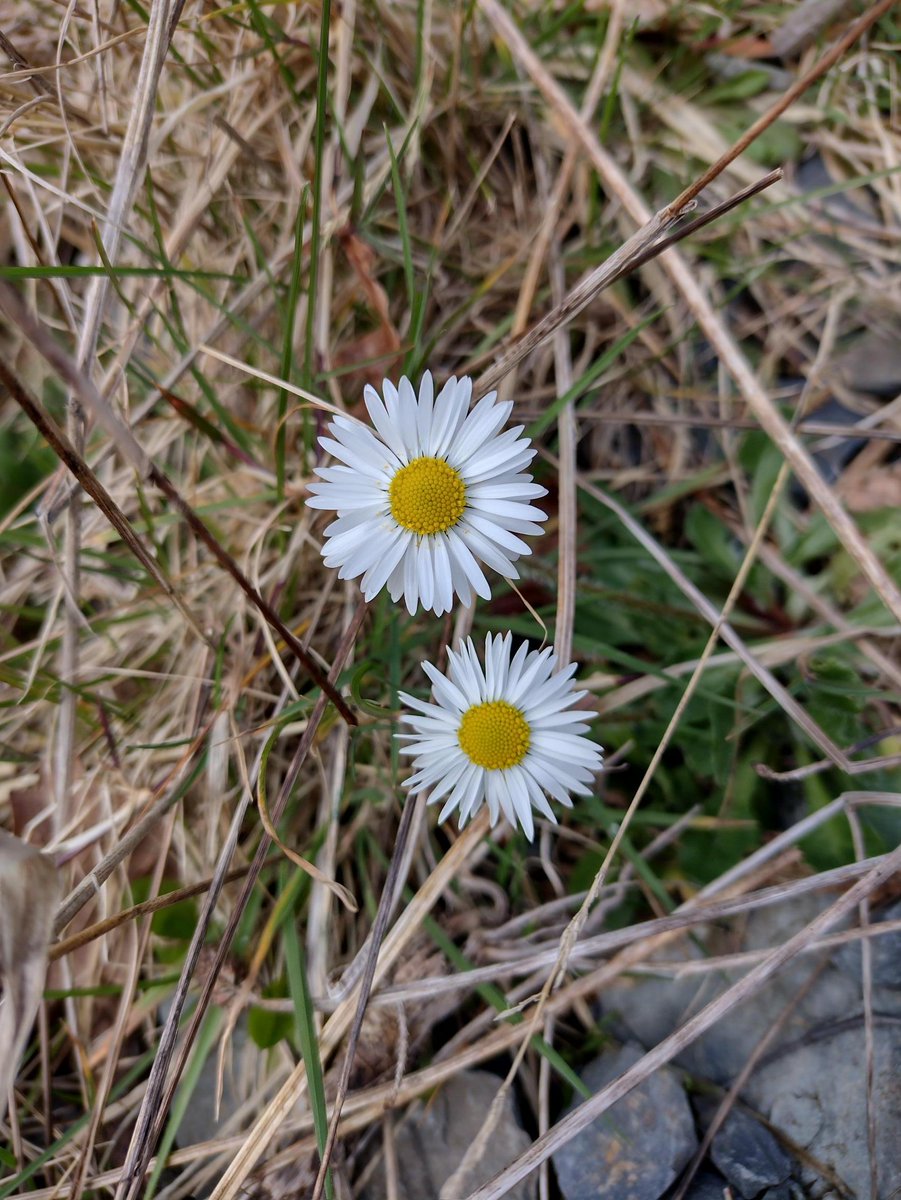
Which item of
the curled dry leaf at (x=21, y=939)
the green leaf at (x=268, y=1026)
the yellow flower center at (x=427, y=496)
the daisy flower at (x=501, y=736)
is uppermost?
the yellow flower center at (x=427, y=496)

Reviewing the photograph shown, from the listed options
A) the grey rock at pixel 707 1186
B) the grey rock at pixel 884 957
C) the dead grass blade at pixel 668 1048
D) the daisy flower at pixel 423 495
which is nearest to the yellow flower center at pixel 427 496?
the daisy flower at pixel 423 495

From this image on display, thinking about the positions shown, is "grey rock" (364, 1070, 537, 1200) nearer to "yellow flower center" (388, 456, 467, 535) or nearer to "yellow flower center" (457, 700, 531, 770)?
"yellow flower center" (457, 700, 531, 770)

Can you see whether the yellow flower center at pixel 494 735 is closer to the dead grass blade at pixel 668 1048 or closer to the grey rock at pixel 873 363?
the dead grass blade at pixel 668 1048

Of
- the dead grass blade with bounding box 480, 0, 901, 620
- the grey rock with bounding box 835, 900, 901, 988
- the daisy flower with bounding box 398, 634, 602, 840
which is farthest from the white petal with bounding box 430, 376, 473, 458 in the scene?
the grey rock with bounding box 835, 900, 901, 988

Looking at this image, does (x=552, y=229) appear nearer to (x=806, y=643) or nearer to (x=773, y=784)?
(x=806, y=643)

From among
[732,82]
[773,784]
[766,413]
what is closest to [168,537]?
[766,413]
